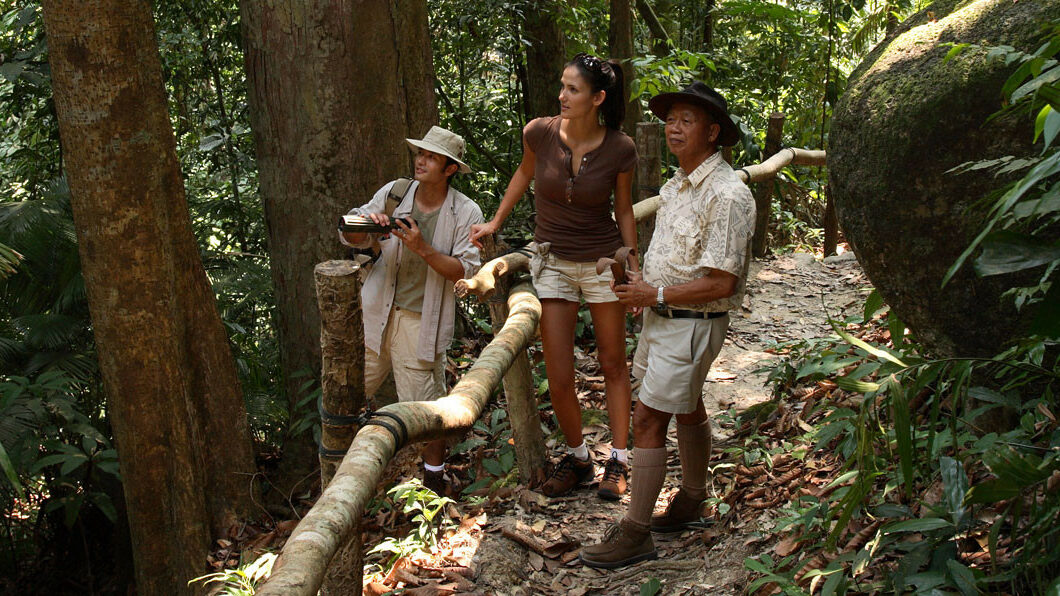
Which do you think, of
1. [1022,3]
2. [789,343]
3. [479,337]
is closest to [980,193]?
[1022,3]

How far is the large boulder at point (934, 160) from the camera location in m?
2.91

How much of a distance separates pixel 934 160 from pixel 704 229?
919 millimetres

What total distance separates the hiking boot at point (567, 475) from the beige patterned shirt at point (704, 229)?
1311mm

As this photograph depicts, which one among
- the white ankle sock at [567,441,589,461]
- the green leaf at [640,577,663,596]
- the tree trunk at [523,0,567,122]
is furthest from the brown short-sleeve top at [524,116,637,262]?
the tree trunk at [523,0,567,122]

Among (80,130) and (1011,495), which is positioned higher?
(80,130)

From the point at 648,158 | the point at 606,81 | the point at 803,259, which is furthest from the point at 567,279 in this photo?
the point at 803,259

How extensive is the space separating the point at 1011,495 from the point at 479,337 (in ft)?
18.5

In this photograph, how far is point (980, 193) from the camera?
2930 mm

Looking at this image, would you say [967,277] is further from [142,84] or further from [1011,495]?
[142,84]

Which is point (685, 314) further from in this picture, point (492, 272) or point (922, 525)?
point (922, 525)

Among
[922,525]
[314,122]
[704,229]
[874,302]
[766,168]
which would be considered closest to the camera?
[922,525]

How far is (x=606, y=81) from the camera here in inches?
167

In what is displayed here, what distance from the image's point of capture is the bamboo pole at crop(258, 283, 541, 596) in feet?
6.47

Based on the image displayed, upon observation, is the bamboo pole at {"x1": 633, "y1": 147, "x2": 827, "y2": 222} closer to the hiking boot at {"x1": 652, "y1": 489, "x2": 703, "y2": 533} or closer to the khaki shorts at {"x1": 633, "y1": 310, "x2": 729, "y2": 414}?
the khaki shorts at {"x1": 633, "y1": 310, "x2": 729, "y2": 414}
